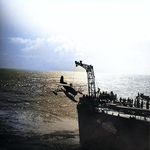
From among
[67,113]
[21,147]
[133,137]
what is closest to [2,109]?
[67,113]

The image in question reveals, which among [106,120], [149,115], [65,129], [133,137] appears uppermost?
[149,115]

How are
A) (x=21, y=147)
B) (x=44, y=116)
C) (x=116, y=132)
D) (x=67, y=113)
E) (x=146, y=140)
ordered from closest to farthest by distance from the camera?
(x=146, y=140) < (x=116, y=132) < (x=21, y=147) < (x=44, y=116) < (x=67, y=113)

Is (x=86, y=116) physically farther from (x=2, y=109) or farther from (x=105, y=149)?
(x=2, y=109)

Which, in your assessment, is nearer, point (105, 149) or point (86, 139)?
point (105, 149)

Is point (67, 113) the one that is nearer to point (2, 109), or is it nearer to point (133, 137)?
point (2, 109)

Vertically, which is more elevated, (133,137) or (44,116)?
(133,137)

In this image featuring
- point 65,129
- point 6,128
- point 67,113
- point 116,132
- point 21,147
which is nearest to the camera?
point 116,132

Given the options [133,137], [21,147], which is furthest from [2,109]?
[133,137]
